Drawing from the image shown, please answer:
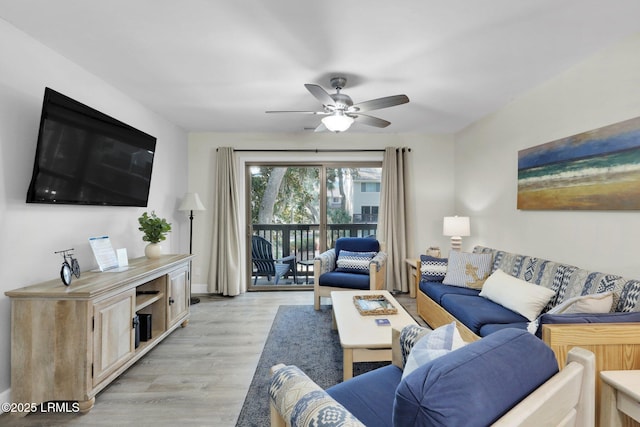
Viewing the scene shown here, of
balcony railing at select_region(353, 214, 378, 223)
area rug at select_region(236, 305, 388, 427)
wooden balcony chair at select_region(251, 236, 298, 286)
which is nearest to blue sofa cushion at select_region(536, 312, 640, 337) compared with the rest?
area rug at select_region(236, 305, 388, 427)

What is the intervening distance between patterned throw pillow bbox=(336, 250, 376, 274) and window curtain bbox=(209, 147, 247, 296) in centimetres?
159

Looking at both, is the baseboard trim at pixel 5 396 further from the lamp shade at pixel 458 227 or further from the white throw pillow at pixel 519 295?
the lamp shade at pixel 458 227

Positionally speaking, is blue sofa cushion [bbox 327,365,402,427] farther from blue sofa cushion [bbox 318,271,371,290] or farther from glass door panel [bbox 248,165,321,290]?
glass door panel [bbox 248,165,321,290]

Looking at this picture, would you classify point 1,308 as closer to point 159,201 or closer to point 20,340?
point 20,340

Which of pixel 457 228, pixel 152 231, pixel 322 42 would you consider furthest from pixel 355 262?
pixel 322 42

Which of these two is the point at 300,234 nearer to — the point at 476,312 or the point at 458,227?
the point at 458,227

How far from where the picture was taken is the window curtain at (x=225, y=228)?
4.46 m

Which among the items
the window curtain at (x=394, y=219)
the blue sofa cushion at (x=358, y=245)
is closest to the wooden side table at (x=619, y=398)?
the blue sofa cushion at (x=358, y=245)

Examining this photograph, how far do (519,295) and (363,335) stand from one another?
4.30ft

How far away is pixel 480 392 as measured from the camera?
70cm

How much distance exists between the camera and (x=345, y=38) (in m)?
Result: 2.10

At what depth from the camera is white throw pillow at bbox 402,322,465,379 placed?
3.59 ft

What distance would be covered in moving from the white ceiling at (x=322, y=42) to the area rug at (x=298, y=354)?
2427 mm

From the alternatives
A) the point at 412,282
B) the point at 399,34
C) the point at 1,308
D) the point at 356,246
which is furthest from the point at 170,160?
the point at 412,282
